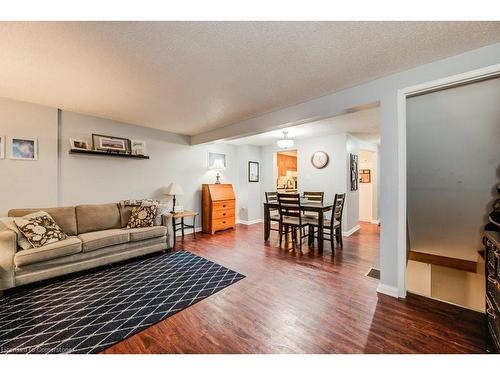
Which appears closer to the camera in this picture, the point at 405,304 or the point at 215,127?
the point at 405,304

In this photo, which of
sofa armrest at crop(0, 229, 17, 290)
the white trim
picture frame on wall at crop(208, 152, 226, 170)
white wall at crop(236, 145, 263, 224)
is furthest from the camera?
white wall at crop(236, 145, 263, 224)

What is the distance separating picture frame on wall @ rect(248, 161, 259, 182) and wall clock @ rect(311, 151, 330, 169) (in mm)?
1789

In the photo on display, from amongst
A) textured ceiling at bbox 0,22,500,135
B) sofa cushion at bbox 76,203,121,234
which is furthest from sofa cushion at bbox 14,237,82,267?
textured ceiling at bbox 0,22,500,135

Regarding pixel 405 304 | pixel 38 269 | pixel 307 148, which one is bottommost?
pixel 405 304

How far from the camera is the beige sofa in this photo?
2.17m

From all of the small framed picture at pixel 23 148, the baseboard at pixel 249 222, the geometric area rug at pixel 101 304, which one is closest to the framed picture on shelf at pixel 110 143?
the small framed picture at pixel 23 148

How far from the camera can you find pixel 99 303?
1966 millimetres

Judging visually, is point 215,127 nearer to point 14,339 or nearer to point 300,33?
point 300,33

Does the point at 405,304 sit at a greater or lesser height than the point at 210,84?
lesser

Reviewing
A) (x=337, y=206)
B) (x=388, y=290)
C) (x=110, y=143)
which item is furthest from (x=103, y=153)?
(x=388, y=290)

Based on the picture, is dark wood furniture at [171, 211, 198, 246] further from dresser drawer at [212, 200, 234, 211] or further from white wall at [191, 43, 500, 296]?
white wall at [191, 43, 500, 296]

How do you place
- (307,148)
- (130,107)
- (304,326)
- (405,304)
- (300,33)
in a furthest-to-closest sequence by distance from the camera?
(307,148) < (130,107) < (405,304) < (304,326) < (300,33)

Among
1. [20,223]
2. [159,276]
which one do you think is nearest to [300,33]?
[159,276]

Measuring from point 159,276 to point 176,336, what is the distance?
1.16 metres
